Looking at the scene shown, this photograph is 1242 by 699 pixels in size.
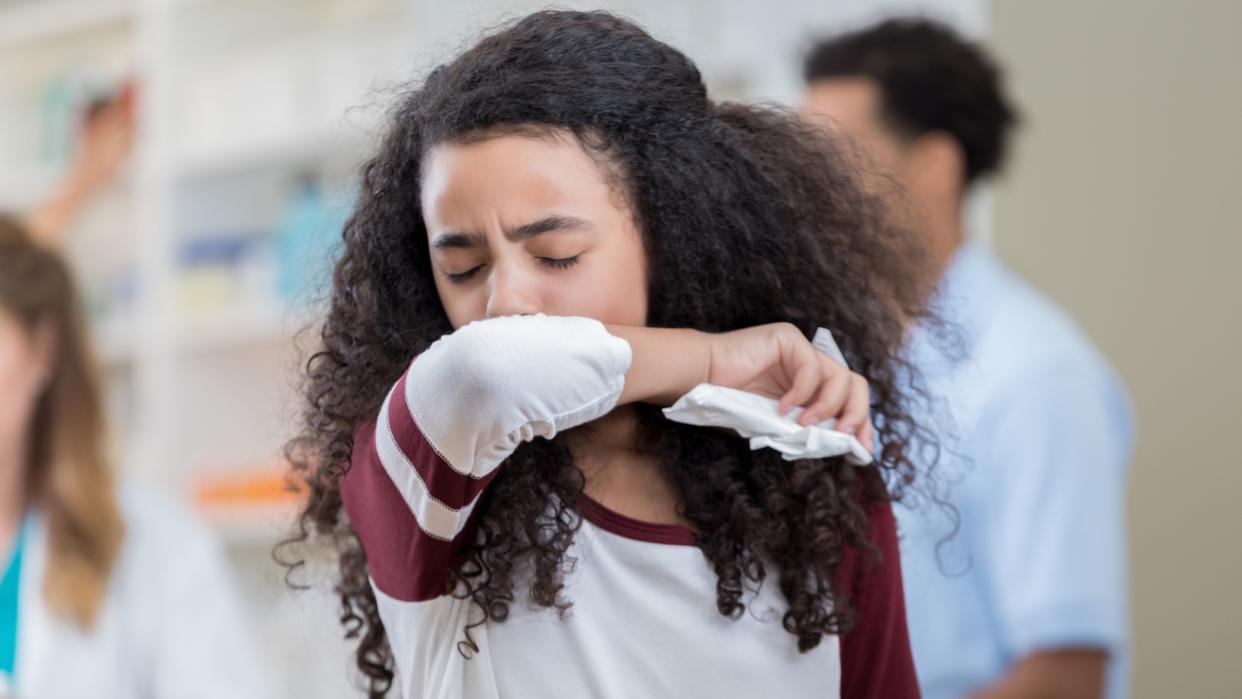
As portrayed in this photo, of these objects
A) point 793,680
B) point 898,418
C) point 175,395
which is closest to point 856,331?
point 898,418

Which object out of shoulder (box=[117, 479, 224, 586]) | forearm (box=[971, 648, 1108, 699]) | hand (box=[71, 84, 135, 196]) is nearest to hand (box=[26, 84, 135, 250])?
hand (box=[71, 84, 135, 196])

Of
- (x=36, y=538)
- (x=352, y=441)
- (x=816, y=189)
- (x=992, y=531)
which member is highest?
(x=816, y=189)

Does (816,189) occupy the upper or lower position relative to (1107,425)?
upper

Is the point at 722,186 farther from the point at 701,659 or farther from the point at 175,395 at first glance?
the point at 175,395

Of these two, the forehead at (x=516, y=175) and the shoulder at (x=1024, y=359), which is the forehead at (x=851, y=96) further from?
the forehead at (x=516, y=175)

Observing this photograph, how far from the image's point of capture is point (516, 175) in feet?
2.64

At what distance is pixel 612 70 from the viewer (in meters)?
0.84

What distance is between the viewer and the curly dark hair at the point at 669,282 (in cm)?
84

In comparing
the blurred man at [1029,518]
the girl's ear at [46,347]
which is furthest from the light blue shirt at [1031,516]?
the girl's ear at [46,347]

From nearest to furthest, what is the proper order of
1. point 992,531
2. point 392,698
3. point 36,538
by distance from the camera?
1. point 392,698
2. point 992,531
3. point 36,538

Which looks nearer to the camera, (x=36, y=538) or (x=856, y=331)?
(x=856, y=331)

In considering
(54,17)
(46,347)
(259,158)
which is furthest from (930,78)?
(54,17)

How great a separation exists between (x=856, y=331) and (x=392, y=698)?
0.47 metres

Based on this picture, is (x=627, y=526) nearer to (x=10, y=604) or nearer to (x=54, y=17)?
(x=10, y=604)
